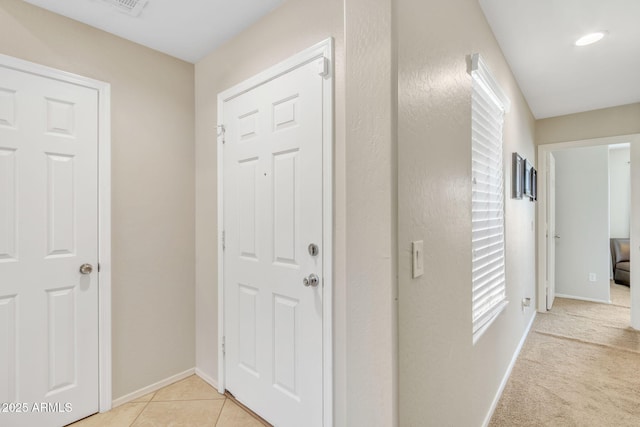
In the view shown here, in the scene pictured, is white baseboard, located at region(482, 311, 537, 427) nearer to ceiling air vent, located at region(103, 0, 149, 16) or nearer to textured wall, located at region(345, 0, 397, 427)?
textured wall, located at region(345, 0, 397, 427)

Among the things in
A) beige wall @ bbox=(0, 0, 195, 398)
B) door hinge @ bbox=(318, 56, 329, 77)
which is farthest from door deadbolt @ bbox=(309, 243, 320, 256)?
beige wall @ bbox=(0, 0, 195, 398)

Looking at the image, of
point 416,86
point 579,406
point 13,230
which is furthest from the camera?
point 579,406

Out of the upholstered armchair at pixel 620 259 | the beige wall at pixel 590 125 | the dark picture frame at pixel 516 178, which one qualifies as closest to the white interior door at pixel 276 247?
the dark picture frame at pixel 516 178

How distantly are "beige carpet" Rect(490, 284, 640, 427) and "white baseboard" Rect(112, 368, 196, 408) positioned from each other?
207cm

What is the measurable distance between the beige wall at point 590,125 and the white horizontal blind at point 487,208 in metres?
2.08

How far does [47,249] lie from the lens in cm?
169

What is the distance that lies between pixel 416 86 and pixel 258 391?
1836 mm

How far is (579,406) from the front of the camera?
1.98 metres

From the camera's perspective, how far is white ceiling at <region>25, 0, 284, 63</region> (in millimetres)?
1671

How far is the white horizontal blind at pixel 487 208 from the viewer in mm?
1683

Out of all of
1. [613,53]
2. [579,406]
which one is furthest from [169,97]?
[579,406]

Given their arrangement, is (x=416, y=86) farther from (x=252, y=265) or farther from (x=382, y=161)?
(x=252, y=265)

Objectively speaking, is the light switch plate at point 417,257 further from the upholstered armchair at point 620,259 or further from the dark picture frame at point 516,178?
the upholstered armchair at point 620,259

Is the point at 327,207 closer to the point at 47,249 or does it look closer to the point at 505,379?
the point at 47,249
